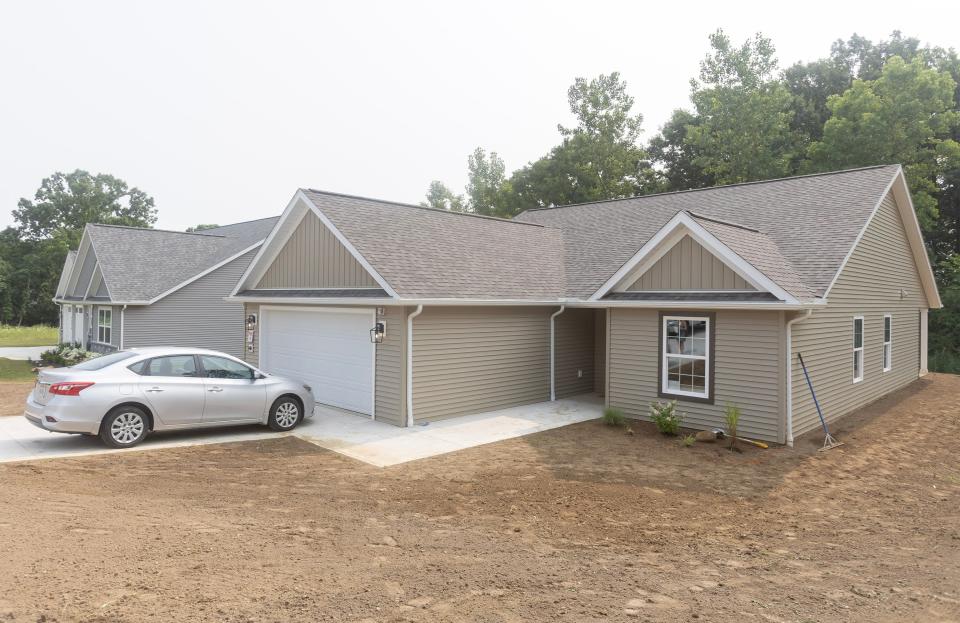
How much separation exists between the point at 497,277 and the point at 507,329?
4.23 ft

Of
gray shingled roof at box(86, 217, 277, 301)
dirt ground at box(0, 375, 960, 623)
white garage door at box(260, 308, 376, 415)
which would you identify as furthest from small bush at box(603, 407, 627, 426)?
gray shingled roof at box(86, 217, 277, 301)

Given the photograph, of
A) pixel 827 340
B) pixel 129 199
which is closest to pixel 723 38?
pixel 827 340

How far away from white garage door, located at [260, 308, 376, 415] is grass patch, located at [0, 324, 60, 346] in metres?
25.9

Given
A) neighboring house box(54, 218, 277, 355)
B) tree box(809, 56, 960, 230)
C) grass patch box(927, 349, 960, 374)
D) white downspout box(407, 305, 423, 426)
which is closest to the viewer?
white downspout box(407, 305, 423, 426)

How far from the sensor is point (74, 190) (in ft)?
195

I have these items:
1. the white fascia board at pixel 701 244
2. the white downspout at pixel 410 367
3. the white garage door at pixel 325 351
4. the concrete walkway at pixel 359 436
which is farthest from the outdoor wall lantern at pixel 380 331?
the white fascia board at pixel 701 244

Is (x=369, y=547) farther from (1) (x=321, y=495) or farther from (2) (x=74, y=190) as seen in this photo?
(2) (x=74, y=190)

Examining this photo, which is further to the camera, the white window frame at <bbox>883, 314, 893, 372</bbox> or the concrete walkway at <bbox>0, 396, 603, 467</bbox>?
the white window frame at <bbox>883, 314, 893, 372</bbox>

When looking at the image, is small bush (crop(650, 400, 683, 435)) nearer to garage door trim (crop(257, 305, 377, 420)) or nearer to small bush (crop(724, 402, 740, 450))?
small bush (crop(724, 402, 740, 450))

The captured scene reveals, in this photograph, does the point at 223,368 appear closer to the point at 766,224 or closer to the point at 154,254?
the point at 766,224

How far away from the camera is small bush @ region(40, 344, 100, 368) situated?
22.7 metres

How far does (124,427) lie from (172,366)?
1172 mm

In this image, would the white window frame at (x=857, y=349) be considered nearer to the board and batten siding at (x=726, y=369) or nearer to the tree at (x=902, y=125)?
the board and batten siding at (x=726, y=369)

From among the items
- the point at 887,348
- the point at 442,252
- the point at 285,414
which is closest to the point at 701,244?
the point at 442,252
